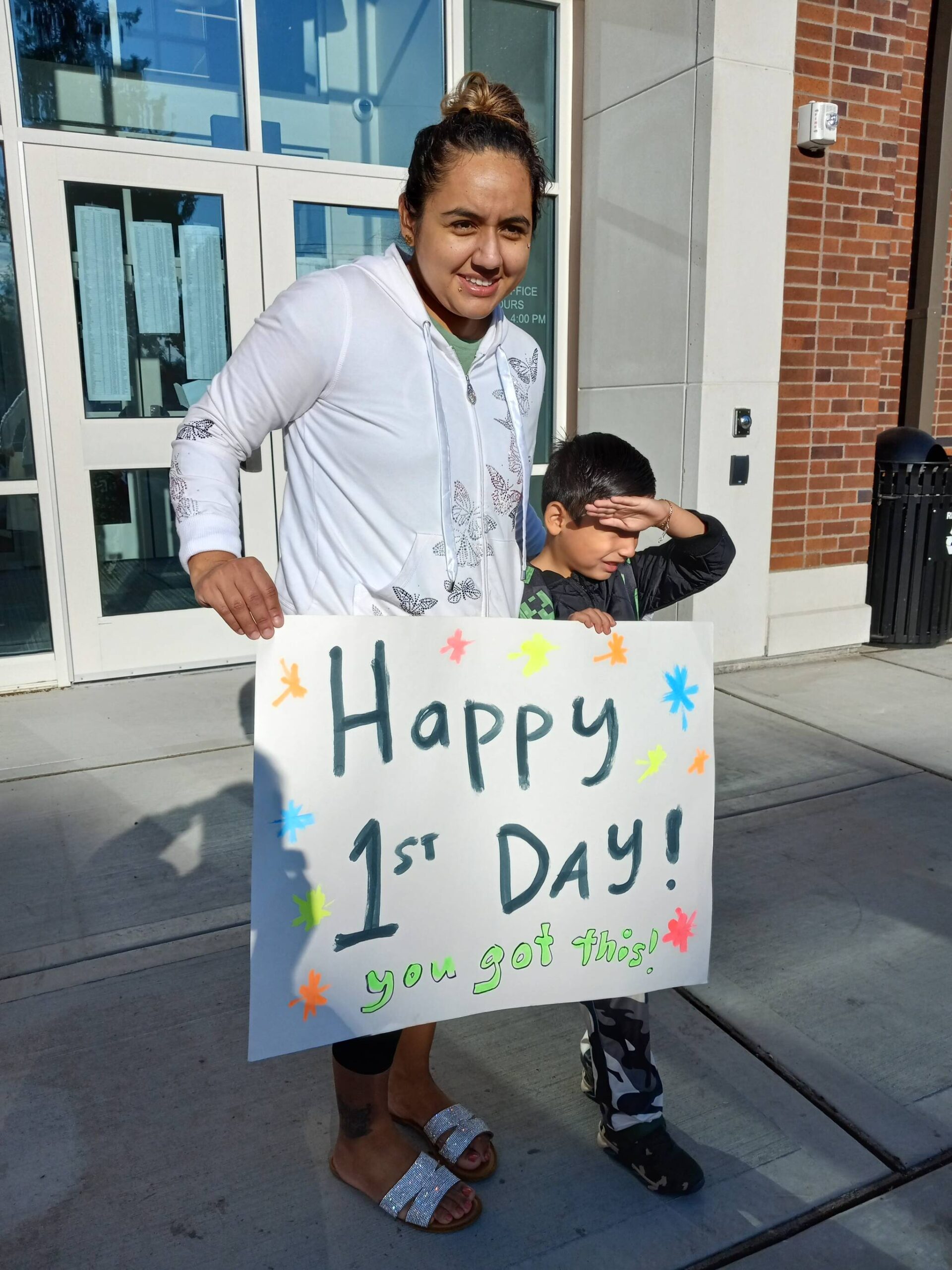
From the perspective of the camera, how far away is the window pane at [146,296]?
5.04m

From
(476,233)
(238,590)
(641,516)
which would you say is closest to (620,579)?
(641,516)

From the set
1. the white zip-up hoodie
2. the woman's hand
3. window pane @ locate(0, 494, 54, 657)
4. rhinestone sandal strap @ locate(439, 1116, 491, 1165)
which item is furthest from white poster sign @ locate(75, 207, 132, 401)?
rhinestone sandal strap @ locate(439, 1116, 491, 1165)

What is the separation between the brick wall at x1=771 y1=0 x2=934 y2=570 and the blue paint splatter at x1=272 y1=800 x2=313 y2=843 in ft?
15.2

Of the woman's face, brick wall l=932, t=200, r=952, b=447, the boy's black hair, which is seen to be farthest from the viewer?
brick wall l=932, t=200, r=952, b=447

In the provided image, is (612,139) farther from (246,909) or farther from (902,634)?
(246,909)

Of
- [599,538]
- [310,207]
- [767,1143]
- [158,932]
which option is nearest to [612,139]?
[310,207]

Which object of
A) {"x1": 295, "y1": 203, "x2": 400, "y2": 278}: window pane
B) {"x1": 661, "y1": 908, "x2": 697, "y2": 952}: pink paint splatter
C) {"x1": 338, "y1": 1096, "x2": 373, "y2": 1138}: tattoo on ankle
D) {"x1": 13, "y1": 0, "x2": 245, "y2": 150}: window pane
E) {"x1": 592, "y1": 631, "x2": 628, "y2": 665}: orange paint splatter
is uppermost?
{"x1": 13, "y1": 0, "x2": 245, "y2": 150}: window pane

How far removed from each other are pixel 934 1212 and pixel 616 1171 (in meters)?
0.59

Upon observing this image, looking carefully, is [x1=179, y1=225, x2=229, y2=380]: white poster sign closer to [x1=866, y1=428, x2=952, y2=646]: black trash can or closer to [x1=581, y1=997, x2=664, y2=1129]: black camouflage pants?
[x1=866, y1=428, x2=952, y2=646]: black trash can

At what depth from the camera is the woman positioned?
167cm

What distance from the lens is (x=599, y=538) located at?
2.11 metres

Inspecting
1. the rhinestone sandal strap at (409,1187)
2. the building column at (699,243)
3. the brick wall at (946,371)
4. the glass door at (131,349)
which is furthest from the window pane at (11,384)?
the brick wall at (946,371)

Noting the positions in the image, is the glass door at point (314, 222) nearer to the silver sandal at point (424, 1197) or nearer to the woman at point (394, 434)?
the woman at point (394, 434)

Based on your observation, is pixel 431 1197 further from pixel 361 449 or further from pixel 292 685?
pixel 361 449
